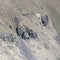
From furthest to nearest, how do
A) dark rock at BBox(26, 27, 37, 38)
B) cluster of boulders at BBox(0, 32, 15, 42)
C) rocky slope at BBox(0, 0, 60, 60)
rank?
dark rock at BBox(26, 27, 37, 38), rocky slope at BBox(0, 0, 60, 60), cluster of boulders at BBox(0, 32, 15, 42)

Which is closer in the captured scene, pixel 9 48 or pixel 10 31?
pixel 9 48

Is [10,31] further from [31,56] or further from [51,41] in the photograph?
[51,41]

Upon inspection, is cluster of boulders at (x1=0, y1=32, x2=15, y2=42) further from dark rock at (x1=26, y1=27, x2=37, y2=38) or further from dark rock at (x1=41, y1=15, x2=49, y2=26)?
dark rock at (x1=41, y1=15, x2=49, y2=26)

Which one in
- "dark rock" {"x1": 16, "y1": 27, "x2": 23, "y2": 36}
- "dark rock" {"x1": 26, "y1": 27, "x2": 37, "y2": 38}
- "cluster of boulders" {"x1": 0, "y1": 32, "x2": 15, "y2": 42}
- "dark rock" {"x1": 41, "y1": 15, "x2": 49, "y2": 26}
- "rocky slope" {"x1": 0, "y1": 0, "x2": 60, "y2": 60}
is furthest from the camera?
"dark rock" {"x1": 41, "y1": 15, "x2": 49, "y2": 26}

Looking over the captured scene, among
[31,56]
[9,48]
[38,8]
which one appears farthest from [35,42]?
[38,8]

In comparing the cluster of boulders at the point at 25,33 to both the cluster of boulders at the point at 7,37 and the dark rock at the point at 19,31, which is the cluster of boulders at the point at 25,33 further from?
the cluster of boulders at the point at 7,37

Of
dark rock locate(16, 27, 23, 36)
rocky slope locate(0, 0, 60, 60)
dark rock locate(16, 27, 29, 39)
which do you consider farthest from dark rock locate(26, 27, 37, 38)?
dark rock locate(16, 27, 23, 36)

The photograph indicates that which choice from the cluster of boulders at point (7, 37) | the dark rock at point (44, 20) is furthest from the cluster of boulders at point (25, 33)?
the dark rock at point (44, 20)

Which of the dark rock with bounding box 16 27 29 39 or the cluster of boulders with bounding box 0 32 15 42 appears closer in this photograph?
the cluster of boulders with bounding box 0 32 15 42

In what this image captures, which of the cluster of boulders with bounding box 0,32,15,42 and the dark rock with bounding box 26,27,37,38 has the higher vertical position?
the cluster of boulders with bounding box 0,32,15,42
